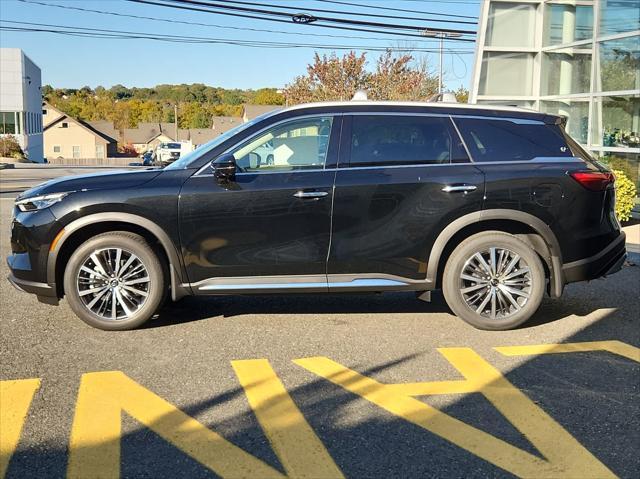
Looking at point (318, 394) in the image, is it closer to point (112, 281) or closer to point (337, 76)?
point (112, 281)

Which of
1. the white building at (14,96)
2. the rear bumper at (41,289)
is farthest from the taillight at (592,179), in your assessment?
the white building at (14,96)

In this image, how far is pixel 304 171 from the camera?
5.48 meters

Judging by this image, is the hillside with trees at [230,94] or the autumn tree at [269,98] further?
the autumn tree at [269,98]

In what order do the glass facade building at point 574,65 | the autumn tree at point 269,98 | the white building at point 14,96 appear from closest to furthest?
the glass facade building at point 574,65 < the white building at point 14,96 < the autumn tree at point 269,98

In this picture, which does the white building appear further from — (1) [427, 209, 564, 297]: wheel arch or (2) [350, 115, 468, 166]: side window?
(1) [427, 209, 564, 297]: wheel arch

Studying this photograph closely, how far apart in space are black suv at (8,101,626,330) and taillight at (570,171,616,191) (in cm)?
1

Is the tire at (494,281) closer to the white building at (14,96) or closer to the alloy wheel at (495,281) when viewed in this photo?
the alloy wheel at (495,281)

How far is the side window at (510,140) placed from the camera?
5684 millimetres

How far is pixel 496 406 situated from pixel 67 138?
9323 centimetres

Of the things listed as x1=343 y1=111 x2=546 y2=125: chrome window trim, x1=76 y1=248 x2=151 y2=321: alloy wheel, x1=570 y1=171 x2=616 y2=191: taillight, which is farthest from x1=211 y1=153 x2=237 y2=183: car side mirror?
x1=570 y1=171 x2=616 y2=191: taillight

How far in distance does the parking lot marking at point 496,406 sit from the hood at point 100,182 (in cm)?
195

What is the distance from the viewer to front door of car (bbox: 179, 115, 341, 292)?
5.37 meters

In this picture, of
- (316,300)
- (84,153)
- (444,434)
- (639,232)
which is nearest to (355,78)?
(639,232)

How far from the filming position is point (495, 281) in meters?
5.64
